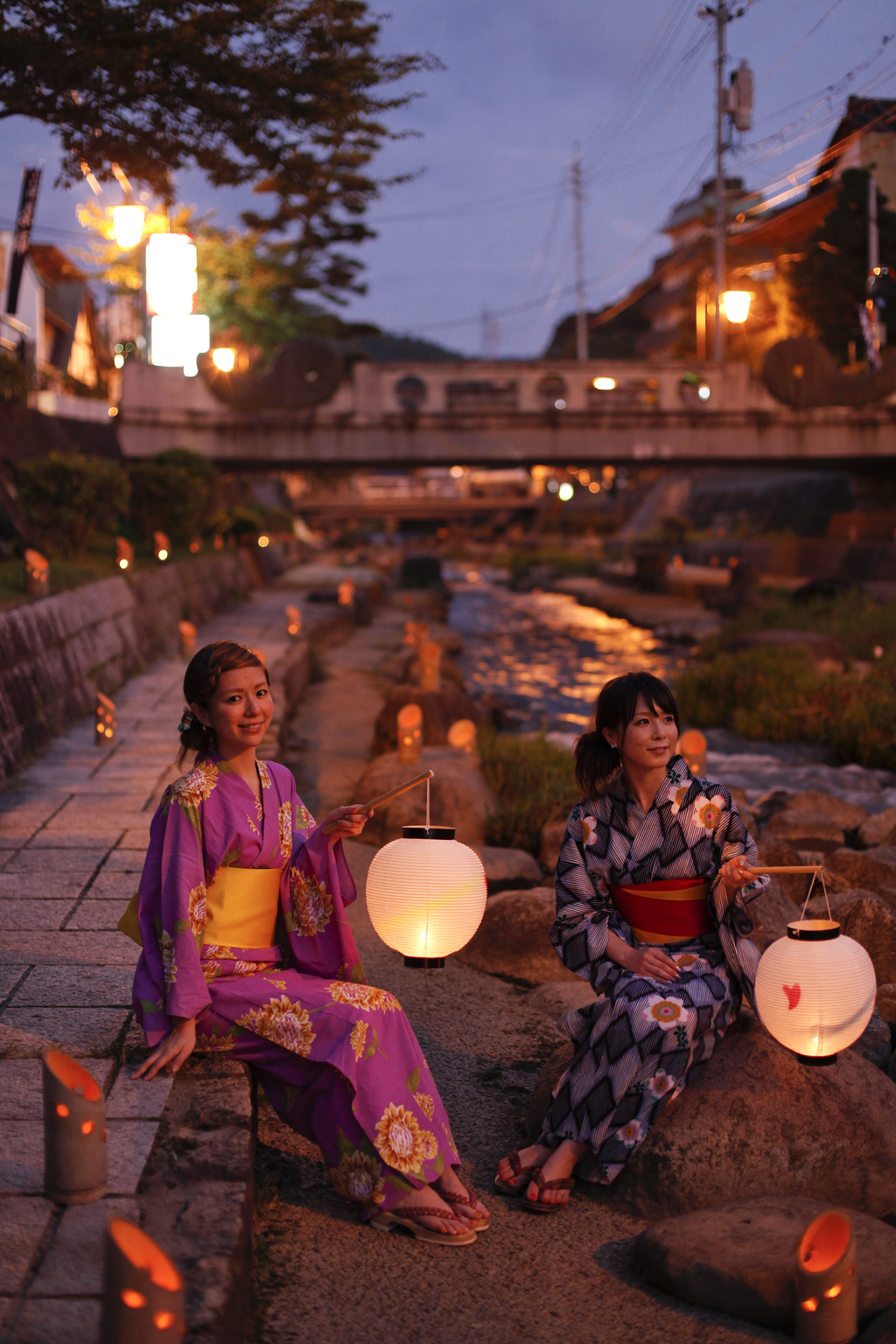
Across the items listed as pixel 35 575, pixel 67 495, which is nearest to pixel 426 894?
pixel 35 575

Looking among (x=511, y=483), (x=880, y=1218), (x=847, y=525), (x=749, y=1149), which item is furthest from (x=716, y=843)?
(x=511, y=483)

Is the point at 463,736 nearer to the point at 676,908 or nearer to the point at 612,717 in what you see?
the point at 612,717

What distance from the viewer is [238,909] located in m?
3.55

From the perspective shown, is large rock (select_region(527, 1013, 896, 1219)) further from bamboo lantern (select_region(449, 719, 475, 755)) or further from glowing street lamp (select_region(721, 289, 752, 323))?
glowing street lamp (select_region(721, 289, 752, 323))

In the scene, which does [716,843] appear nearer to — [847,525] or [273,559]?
[273,559]

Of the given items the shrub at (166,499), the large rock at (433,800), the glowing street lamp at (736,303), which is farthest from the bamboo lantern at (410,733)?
the glowing street lamp at (736,303)

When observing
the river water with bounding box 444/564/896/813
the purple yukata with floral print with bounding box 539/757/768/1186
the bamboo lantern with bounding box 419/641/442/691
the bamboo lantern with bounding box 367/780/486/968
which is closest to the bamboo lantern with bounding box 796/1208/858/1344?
the purple yukata with floral print with bounding box 539/757/768/1186

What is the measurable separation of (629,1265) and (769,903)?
251 centimetres

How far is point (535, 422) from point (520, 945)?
70.5 ft

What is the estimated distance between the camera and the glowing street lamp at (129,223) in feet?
51.0

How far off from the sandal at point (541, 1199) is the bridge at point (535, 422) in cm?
2280

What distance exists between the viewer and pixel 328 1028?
322 cm

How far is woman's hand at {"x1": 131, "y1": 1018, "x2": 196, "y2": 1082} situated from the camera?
10.9 ft

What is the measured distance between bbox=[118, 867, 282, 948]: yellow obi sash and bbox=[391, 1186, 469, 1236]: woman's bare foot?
86 cm
